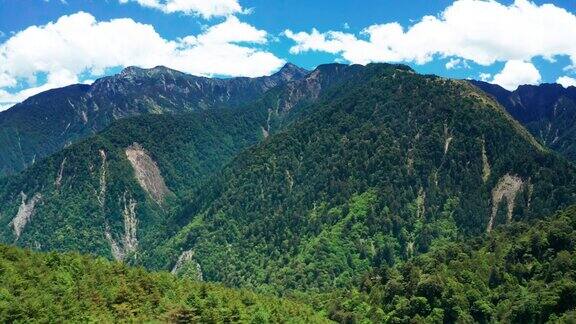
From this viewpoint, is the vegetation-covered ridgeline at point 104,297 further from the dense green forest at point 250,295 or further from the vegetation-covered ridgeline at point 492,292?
the vegetation-covered ridgeline at point 492,292

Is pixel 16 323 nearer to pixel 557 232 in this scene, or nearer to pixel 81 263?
pixel 81 263

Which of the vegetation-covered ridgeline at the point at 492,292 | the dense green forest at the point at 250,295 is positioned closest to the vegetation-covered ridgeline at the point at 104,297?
the dense green forest at the point at 250,295

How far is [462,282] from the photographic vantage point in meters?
198

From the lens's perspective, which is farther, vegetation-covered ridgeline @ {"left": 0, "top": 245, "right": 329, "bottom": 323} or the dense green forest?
the dense green forest

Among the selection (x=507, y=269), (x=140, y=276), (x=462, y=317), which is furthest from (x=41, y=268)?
A: (x=507, y=269)

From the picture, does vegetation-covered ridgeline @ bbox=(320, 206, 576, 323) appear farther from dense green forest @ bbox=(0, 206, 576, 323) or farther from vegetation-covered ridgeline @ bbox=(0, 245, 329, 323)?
vegetation-covered ridgeline @ bbox=(0, 245, 329, 323)

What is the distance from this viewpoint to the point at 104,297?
131m

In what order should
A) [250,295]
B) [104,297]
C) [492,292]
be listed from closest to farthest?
[104,297], [250,295], [492,292]

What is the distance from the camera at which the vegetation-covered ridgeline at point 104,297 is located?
11325 centimetres

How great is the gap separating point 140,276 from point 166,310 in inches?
777

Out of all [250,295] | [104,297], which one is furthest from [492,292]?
[104,297]

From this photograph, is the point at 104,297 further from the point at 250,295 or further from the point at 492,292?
the point at 492,292

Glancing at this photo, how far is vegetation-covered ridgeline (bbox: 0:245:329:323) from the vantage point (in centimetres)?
11325

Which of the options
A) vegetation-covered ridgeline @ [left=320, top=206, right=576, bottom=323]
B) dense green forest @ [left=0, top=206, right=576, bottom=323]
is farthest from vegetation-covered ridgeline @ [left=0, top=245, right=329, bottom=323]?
vegetation-covered ridgeline @ [left=320, top=206, right=576, bottom=323]
